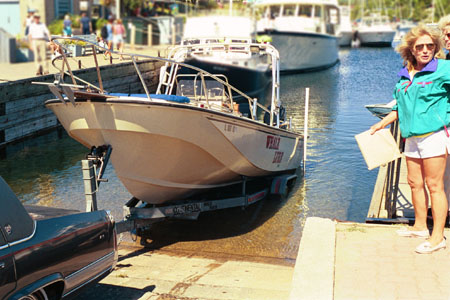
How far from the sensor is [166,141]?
8.40 m

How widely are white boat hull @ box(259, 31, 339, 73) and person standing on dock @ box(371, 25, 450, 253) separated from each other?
3144 cm

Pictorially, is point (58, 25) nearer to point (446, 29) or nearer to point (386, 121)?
point (446, 29)

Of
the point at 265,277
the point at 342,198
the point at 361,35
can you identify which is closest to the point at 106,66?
the point at 342,198

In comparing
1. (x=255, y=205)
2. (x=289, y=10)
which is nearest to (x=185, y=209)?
(x=255, y=205)

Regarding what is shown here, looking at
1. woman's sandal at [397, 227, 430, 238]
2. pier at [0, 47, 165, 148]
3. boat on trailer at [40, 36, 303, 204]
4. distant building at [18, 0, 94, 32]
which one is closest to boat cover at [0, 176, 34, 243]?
boat on trailer at [40, 36, 303, 204]

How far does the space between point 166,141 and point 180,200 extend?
1539 millimetres

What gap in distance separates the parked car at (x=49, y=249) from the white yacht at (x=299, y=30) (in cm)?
3227

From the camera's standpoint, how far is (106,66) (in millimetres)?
20828

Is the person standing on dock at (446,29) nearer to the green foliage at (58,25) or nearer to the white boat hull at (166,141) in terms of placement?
the white boat hull at (166,141)

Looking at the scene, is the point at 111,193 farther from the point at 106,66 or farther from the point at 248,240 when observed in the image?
the point at 106,66

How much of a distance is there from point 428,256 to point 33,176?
9.52 metres

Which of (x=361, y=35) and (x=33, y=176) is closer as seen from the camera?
(x=33, y=176)

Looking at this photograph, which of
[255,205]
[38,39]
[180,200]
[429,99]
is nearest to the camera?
[429,99]

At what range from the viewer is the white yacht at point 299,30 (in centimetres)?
3797
